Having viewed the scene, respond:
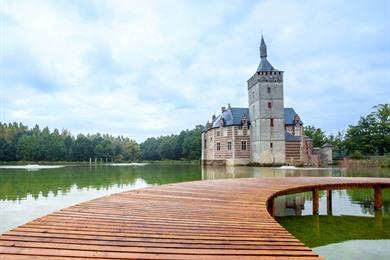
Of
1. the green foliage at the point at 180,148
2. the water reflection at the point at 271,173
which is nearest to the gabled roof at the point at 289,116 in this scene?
the water reflection at the point at 271,173

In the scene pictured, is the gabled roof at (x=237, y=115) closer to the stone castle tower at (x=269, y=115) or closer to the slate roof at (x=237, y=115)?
the slate roof at (x=237, y=115)

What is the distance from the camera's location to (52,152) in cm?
6519

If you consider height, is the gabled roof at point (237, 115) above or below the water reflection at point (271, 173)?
above

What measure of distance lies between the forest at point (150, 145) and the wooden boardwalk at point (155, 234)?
39.9 m

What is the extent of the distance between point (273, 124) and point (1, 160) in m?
50.2

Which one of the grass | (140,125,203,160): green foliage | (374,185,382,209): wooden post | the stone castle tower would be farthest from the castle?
the grass

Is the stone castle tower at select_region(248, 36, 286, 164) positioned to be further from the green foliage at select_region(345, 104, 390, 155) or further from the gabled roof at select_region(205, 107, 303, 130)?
the green foliage at select_region(345, 104, 390, 155)

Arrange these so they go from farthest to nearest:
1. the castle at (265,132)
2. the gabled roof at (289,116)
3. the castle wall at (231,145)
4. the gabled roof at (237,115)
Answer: the gabled roof at (237,115), the gabled roof at (289,116), the castle wall at (231,145), the castle at (265,132)

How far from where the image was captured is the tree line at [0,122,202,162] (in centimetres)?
6412

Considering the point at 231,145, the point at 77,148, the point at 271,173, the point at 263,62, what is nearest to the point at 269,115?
the point at 231,145

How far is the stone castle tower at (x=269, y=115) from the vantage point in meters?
41.3

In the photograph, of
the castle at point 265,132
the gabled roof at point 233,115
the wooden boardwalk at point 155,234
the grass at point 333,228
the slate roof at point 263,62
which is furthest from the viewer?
the gabled roof at point 233,115

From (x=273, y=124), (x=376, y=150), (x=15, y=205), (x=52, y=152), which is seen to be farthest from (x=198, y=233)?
(x=52, y=152)

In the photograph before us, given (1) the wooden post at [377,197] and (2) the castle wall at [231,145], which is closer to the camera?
(1) the wooden post at [377,197]
